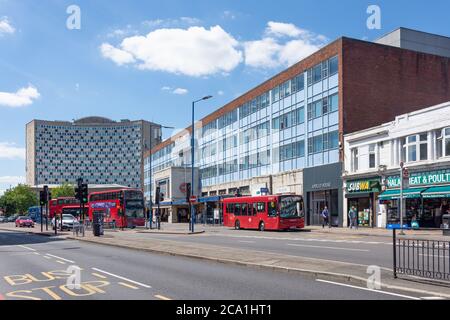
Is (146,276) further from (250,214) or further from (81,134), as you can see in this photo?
(81,134)

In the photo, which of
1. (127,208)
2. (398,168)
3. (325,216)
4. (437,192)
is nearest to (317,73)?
(325,216)

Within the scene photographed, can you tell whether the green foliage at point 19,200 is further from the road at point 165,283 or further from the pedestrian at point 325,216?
the road at point 165,283

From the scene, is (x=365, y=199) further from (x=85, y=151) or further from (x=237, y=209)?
(x=85, y=151)

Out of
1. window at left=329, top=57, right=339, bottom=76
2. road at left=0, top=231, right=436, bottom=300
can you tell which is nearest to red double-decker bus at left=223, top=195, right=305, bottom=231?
window at left=329, top=57, right=339, bottom=76

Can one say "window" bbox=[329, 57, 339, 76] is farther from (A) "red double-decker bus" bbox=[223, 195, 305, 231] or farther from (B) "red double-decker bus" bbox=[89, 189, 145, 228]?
(B) "red double-decker bus" bbox=[89, 189, 145, 228]

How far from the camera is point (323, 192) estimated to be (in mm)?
45562

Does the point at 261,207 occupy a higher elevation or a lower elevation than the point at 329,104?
lower

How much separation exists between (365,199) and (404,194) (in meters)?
5.32

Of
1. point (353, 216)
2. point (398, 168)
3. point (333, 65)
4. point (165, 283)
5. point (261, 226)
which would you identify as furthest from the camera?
point (333, 65)

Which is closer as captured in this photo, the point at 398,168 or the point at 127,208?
the point at 398,168

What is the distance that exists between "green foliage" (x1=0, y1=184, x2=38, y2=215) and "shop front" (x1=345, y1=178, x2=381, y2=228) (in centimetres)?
11999

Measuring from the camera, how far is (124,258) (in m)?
18.0

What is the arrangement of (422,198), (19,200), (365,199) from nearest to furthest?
(422,198) < (365,199) < (19,200)
